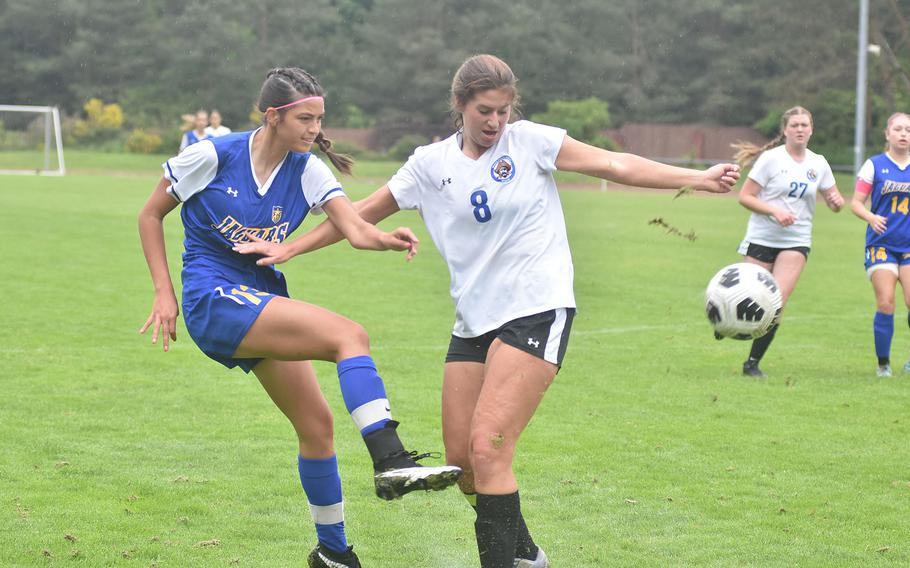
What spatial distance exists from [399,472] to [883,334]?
7249 mm

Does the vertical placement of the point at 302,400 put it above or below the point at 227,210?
below

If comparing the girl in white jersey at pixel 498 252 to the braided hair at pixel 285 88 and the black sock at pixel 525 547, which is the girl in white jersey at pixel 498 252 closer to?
the black sock at pixel 525 547

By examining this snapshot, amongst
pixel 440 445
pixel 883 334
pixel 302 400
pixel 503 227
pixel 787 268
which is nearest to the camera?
pixel 503 227

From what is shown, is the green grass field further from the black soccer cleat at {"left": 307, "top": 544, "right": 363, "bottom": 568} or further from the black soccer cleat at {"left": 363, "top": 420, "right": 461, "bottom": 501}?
the black soccer cleat at {"left": 363, "top": 420, "right": 461, "bottom": 501}

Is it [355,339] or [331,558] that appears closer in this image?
[355,339]

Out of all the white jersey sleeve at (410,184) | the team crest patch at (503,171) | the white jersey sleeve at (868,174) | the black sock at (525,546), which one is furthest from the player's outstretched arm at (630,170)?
the white jersey sleeve at (868,174)

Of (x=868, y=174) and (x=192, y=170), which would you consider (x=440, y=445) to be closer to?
(x=192, y=170)

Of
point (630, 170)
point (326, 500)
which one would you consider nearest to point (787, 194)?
point (630, 170)

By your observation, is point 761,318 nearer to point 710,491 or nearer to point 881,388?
point 710,491

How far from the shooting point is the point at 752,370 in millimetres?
10289

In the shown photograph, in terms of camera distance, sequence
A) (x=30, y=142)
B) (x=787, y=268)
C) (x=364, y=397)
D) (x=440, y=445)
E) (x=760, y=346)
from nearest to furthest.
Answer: (x=364, y=397) < (x=440, y=445) < (x=787, y=268) < (x=760, y=346) < (x=30, y=142)

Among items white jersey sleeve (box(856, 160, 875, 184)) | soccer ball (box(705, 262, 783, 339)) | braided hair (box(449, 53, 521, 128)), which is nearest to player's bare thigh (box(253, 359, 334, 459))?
braided hair (box(449, 53, 521, 128))

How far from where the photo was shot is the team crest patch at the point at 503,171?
4859 millimetres

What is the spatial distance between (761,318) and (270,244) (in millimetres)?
2427
